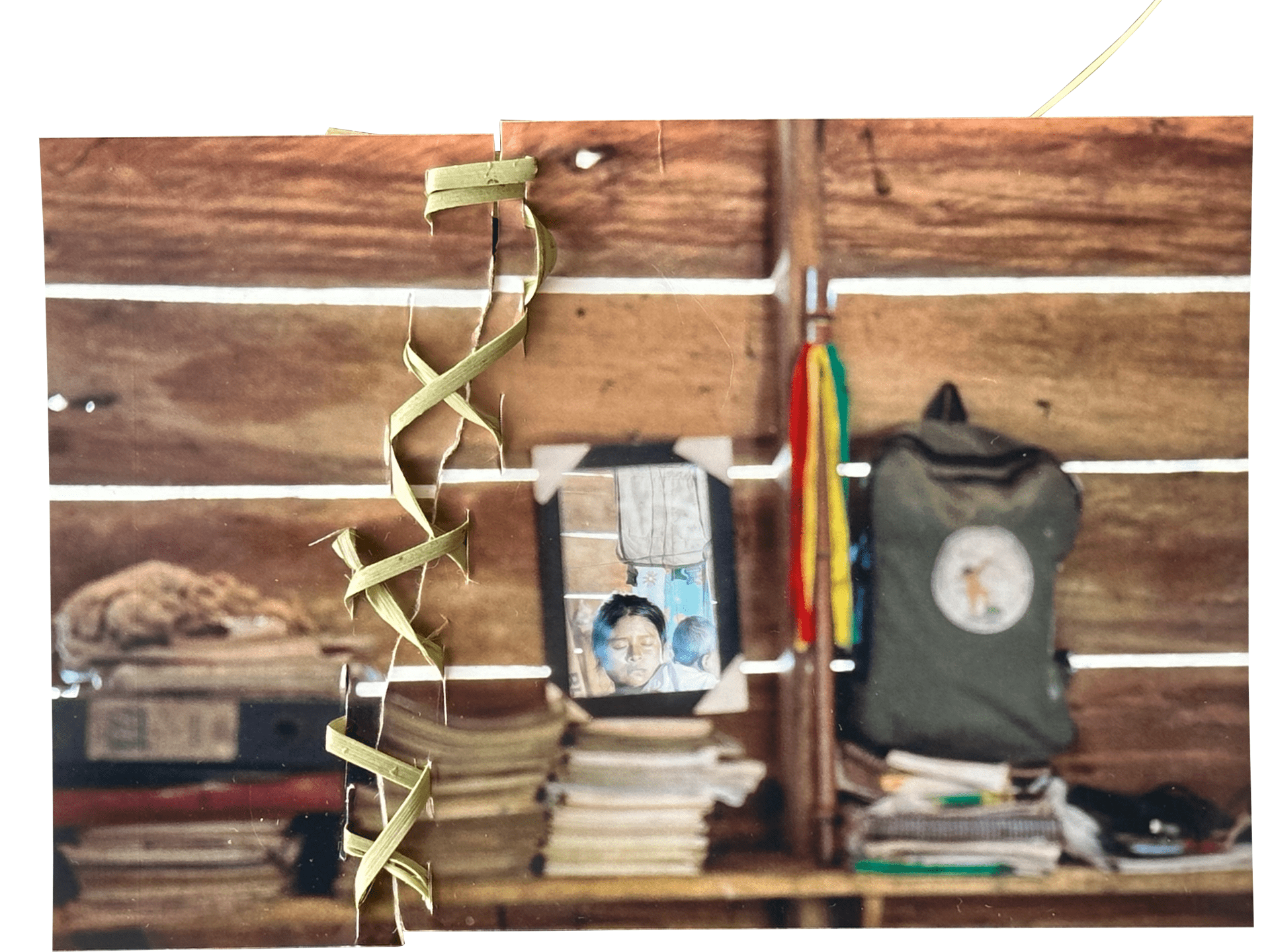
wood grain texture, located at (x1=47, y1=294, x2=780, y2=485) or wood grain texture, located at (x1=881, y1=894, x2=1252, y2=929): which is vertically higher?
wood grain texture, located at (x1=47, y1=294, x2=780, y2=485)

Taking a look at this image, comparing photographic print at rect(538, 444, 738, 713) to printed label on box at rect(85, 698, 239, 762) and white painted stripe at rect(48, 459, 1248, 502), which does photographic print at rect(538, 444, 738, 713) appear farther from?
printed label on box at rect(85, 698, 239, 762)

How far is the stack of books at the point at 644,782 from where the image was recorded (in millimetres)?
511

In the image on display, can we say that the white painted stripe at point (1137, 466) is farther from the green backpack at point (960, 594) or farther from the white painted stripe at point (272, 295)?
the white painted stripe at point (272, 295)

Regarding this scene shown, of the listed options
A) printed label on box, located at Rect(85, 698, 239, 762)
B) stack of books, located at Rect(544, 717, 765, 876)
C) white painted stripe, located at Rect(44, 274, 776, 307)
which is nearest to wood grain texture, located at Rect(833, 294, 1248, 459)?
white painted stripe, located at Rect(44, 274, 776, 307)

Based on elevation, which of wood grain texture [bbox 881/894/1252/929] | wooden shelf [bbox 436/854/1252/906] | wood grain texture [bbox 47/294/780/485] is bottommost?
wood grain texture [bbox 881/894/1252/929]

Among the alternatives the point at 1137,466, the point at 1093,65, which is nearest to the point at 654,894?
the point at 1137,466

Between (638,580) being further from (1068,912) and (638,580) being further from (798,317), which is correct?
(1068,912)

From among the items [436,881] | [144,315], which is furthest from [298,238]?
[436,881]

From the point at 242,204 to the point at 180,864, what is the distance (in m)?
0.40

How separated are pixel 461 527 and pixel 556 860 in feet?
0.70

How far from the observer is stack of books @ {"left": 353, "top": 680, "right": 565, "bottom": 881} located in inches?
20.1

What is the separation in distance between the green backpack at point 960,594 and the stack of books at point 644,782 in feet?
0.28

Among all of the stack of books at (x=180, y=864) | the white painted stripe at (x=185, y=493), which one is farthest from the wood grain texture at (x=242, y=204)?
the stack of books at (x=180, y=864)

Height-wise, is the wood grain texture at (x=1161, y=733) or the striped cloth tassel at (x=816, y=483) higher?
the striped cloth tassel at (x=816, y=483)
